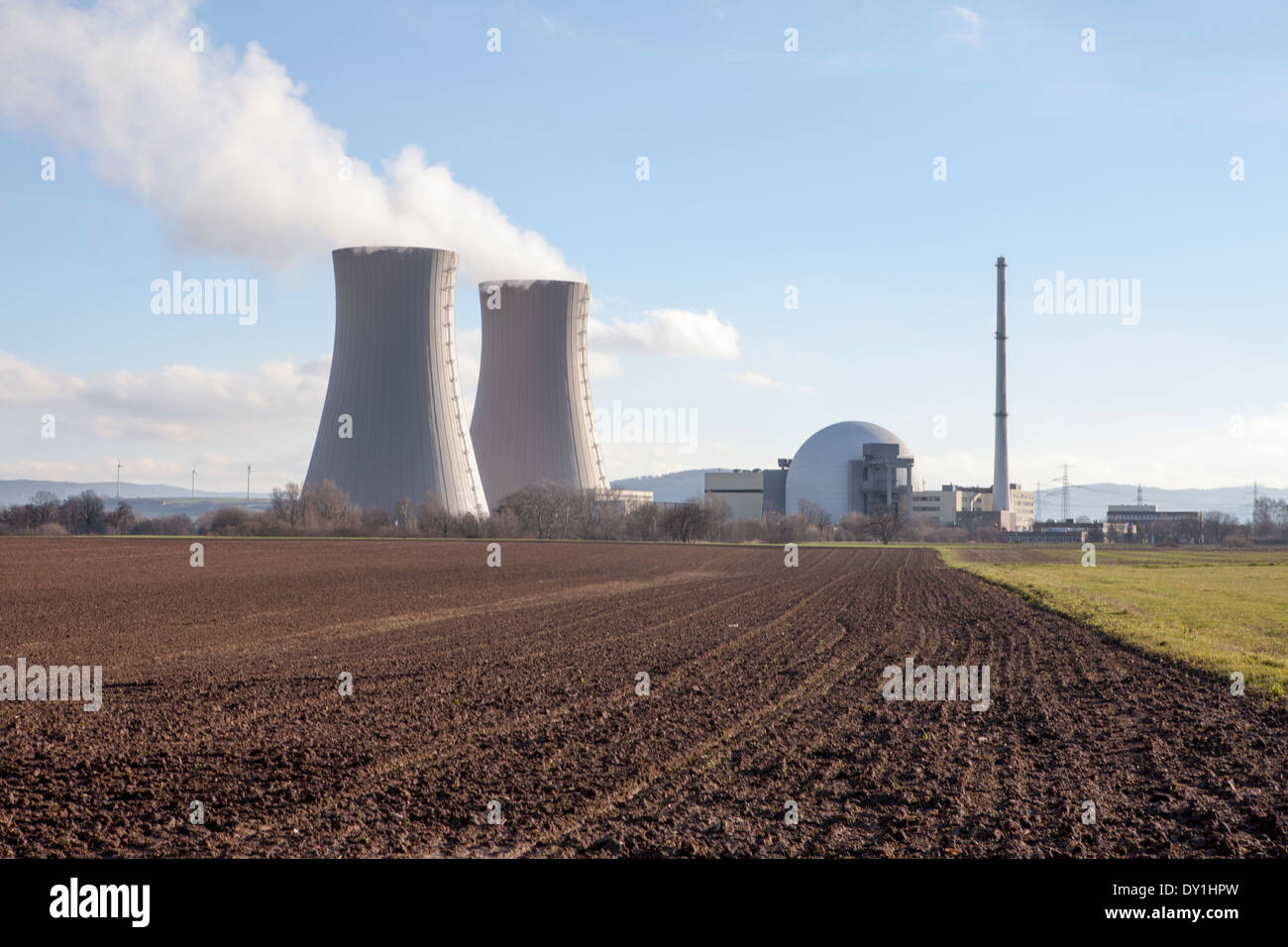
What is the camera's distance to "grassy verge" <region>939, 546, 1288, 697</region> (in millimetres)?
13477

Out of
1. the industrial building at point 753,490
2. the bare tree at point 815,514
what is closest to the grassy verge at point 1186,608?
the bare tree at point 815,514

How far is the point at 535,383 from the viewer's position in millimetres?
53312

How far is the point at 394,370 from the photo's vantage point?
45.7m

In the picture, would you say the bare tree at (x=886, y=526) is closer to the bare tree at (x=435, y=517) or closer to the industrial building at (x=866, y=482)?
the industrial building at (x=866, y=482)

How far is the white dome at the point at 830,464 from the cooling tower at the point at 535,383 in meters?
41.0

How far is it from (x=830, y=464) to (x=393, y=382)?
5495 cm

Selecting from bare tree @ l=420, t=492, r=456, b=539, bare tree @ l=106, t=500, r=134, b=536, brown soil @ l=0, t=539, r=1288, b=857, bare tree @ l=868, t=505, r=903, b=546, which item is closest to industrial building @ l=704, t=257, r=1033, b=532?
bare tree @ l=868, t=505, r=903, b=546

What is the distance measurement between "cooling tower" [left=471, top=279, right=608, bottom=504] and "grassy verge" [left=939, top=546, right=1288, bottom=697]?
2272 cm

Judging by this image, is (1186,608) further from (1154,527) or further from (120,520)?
(1154,527)

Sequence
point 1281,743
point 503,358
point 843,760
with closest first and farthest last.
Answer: point 843,760, point 1281,743, point 503,358

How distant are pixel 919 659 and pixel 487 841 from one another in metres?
8.71

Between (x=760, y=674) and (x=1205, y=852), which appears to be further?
(x=760, y=674)

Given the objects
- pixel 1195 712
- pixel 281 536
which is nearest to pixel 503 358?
pixel 281 536
